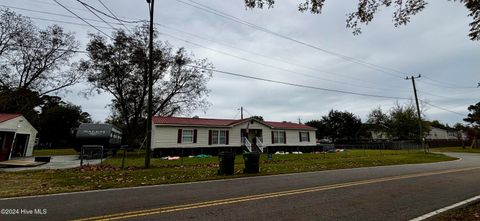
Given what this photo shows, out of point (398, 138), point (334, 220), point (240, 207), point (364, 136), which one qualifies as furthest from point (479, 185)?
point (364, 136)

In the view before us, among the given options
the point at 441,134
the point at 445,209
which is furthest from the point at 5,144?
the point at 441,134

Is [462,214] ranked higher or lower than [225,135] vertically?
lower

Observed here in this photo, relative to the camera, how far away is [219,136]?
30688 millimetres

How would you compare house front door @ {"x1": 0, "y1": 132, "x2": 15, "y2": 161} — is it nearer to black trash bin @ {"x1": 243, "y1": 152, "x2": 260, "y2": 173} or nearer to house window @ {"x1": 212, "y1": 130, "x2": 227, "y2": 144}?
house window @ {"x1": 212, "y1": 130, "x2": 227, "y2": 144}

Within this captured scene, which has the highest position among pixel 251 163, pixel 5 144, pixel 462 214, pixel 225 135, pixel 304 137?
pixel 304 137

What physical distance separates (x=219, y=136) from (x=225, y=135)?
81cm

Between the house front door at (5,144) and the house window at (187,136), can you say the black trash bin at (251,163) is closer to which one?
the house window at (187,136)

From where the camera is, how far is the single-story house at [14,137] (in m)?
21.4

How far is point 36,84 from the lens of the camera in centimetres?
3288

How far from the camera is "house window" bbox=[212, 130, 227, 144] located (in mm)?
30344

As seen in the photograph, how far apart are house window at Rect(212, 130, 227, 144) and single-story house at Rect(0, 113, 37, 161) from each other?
17.0 metres

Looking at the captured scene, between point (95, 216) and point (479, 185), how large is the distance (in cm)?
1216

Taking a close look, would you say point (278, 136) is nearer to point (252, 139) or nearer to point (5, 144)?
point (252, 139)

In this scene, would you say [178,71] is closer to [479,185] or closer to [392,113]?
[479,185]
